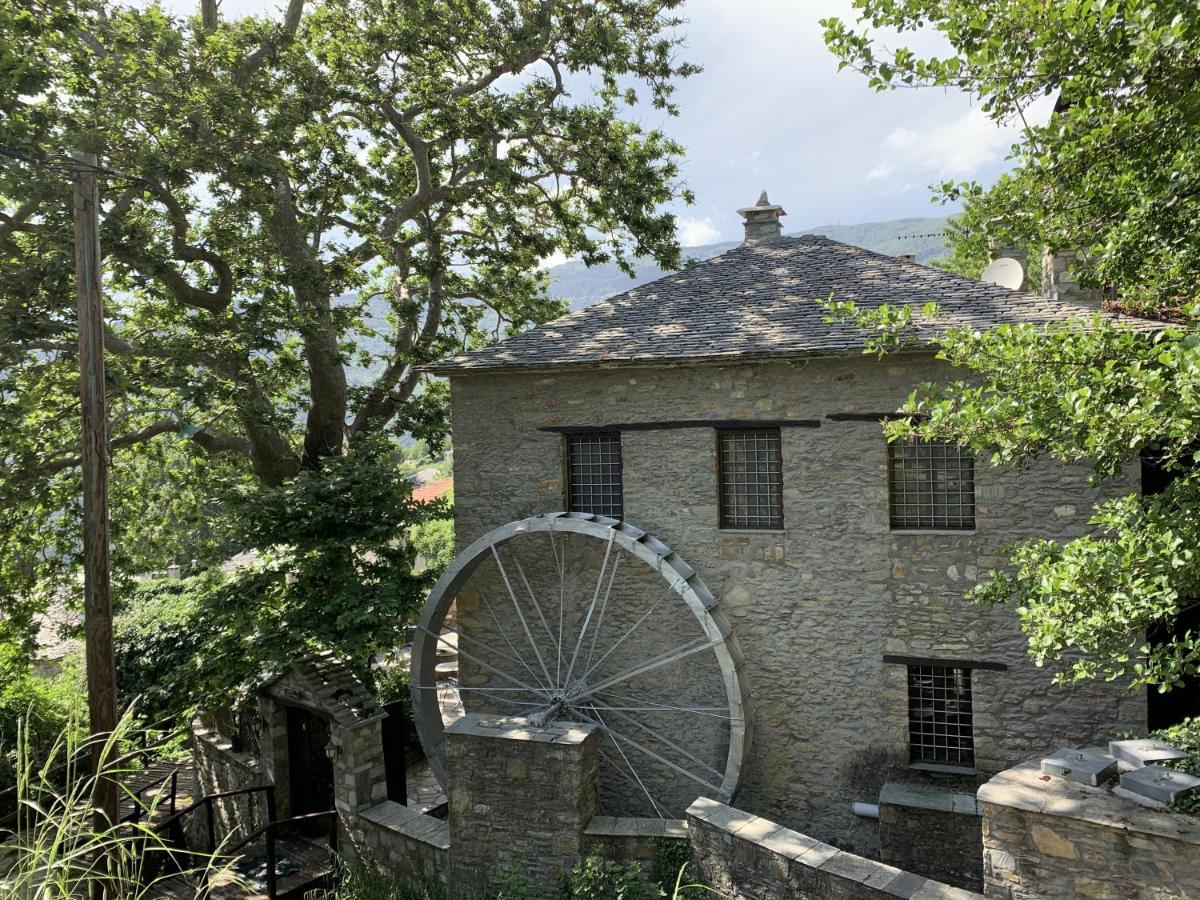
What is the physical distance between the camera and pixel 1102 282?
20.7 feet

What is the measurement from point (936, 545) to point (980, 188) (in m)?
3.72

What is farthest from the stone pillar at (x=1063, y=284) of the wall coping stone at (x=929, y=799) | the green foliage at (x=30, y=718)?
the green foliage at (x=30, y=718)

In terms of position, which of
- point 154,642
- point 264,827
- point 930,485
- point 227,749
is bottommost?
point 227,749

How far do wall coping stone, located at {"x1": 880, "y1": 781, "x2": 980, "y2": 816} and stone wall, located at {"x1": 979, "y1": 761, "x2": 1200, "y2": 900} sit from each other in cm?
196

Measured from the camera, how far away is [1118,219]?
5.88m

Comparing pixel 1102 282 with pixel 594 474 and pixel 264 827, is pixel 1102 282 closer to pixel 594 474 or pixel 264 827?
pixel 594 474

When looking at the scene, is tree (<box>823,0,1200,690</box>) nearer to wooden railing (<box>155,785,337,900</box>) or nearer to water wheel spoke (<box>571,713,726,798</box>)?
water wheel spoke (<box>571,713,726,798</box>)

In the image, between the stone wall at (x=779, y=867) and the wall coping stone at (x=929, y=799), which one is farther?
the wall coping stone at (x=929, y=799)

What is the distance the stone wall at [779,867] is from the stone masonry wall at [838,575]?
2169 mm

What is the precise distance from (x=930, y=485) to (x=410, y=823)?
659 cm

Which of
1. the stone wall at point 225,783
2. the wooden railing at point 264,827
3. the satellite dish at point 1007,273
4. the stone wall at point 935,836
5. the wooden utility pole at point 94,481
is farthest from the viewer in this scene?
the satellite dish at point 1007,273

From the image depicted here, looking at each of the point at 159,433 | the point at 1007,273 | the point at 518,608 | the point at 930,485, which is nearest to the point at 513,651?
the point at 518,608

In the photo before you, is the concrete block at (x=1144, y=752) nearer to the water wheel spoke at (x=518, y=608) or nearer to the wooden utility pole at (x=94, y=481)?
the water wheel spoke at (x=518, y=608)

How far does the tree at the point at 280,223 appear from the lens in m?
10.1
